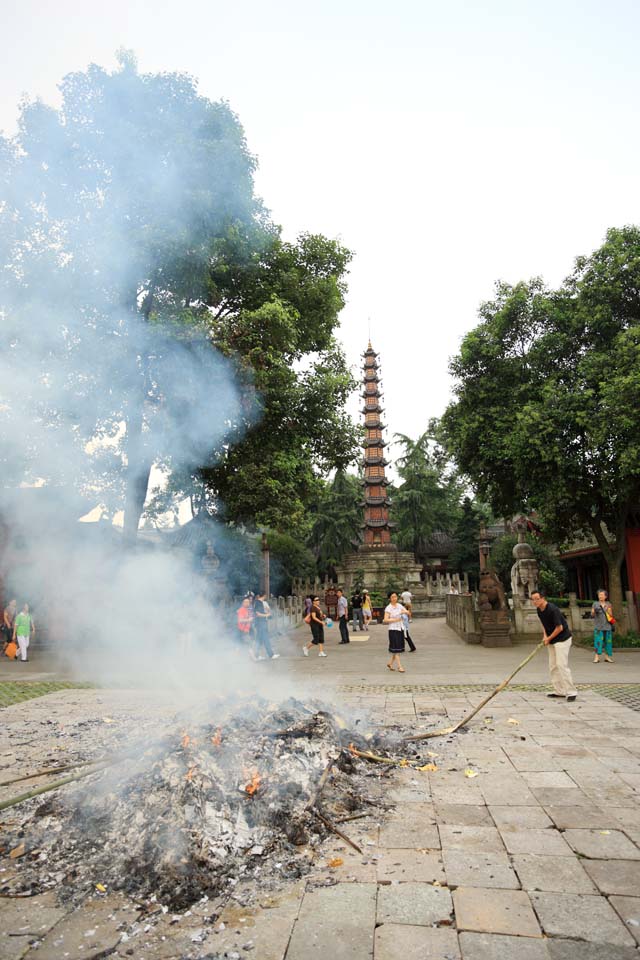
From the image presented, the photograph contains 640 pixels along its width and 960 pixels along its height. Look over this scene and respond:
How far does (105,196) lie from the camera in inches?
468

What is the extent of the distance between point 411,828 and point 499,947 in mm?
1336

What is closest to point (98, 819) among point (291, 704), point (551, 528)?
point (291, 704)

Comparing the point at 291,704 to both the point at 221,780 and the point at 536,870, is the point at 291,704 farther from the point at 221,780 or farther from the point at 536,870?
the point at 536,870

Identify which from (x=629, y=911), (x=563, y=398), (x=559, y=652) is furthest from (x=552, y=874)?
(x=563, y=398)

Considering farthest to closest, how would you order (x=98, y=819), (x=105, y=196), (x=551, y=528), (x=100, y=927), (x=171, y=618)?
(x=551, y=528)
(x=105, y=196)
(x=171, y=618)
(x=98, y=819)
(x=100, y=927)

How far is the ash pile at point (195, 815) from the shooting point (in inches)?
130

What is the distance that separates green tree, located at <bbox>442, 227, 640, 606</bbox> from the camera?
13695mm

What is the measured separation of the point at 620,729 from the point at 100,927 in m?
5.58

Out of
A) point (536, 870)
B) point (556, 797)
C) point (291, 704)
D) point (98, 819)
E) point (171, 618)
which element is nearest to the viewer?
point (536, 870)

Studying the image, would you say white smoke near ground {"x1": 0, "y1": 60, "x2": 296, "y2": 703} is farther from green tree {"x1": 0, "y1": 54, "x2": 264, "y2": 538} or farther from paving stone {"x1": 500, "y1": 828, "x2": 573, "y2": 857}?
paving stone {"x1": 500, "y1": 828, "x2": 573, "y2": 857}

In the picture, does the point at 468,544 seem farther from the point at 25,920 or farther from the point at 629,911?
the point at 25,920

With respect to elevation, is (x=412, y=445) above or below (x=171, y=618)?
above

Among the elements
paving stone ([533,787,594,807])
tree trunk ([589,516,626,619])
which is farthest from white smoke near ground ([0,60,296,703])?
tree trunk ([589,516,626,619])

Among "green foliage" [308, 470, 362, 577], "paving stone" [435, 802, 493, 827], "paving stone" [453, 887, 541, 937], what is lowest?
"paving stone" [435, 802, 493, 827]
